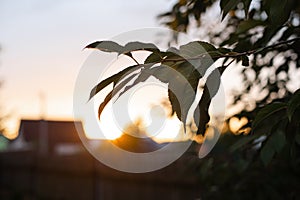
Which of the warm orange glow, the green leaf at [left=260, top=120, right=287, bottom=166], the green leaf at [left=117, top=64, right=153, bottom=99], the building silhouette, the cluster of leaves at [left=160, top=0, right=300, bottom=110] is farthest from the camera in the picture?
the building silhouette

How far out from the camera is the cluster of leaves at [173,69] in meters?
0.82

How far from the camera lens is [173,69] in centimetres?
86

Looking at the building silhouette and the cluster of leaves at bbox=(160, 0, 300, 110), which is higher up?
the cluster of leaves at bbox=(160, 0, 300, 110)

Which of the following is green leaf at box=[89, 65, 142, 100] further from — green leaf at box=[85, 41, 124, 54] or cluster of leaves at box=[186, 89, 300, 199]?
cluster of leaves at box=[186, 89, 300, 199]

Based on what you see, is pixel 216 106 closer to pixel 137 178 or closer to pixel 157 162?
pixel 157 162

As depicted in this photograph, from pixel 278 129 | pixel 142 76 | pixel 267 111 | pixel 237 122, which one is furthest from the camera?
pixel 237 122

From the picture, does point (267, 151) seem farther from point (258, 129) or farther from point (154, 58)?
point (154, 58)

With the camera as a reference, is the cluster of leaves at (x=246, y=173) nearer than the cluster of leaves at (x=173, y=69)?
No

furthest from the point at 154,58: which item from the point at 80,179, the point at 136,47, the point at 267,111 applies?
the point at 80,179

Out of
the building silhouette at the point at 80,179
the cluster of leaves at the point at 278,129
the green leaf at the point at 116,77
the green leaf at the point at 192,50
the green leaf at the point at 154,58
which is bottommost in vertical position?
the building silhouette at the point at 80,179

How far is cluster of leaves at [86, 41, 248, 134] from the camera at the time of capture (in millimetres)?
823

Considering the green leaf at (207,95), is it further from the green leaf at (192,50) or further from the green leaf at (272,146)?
the green leaf at (272,146)

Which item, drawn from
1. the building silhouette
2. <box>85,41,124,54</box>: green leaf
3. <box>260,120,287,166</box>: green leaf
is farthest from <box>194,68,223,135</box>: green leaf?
the building silhouette

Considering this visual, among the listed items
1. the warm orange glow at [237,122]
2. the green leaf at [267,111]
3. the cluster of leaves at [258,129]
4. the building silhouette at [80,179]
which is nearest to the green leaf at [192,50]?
the green leaf at [267,111]
